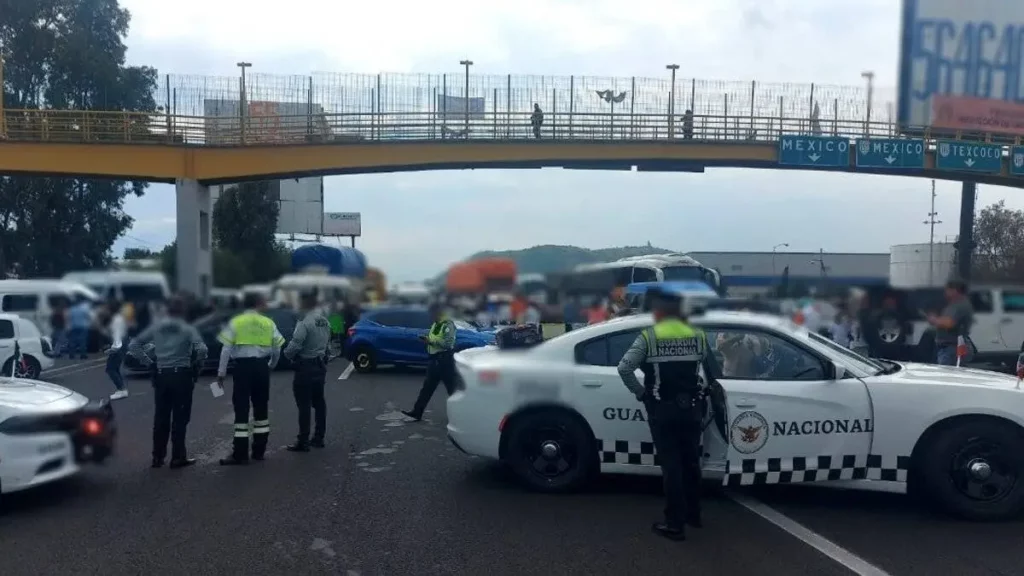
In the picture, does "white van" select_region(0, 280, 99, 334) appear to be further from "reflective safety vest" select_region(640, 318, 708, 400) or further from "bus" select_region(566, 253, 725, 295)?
"reflective safety vest" select_region(640, 318, 708, 400)

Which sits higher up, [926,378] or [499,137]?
[499,137]

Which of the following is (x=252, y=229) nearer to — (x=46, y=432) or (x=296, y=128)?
(x=296, y=128)

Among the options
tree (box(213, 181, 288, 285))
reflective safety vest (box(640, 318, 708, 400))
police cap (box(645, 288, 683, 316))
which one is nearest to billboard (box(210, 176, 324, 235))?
tree (box(213, 181, 288, 285))

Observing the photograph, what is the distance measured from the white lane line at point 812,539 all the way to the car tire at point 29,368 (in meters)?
4.77

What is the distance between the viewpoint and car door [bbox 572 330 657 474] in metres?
6.49

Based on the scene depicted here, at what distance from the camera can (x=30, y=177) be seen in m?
3.79

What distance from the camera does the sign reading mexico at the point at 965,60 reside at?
409cm

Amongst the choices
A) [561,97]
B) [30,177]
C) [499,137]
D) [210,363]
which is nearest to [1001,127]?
[561,97]

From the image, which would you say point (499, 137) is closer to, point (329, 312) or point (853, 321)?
point (329, 312)

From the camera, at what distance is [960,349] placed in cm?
649

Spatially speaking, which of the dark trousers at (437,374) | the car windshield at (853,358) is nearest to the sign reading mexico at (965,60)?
the car windshield at (853,358)

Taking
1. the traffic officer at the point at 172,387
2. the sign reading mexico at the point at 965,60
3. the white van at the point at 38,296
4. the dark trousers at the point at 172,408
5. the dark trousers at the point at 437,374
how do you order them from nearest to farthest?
the white van at the point at 38,296
the sign reading mexico at the point at 965,60
the traffic officer at the point at 172,387
the dark trousers at the point at 172,408
the dark trousers at the point at 437,374

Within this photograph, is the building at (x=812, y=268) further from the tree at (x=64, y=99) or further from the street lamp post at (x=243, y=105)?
the tree at (x=64, y=99)

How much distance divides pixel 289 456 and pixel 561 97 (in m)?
5.34
